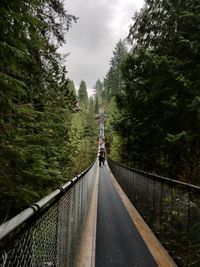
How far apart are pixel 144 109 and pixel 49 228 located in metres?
11.1

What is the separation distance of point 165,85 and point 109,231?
7052mm

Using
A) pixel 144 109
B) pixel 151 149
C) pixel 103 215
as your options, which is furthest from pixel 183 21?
pixel 103 215

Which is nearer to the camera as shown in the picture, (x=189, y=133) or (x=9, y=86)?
(x=9, y=86)

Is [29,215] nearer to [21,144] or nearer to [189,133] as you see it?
[21,144]

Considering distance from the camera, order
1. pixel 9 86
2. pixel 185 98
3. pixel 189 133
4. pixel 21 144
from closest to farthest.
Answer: pixel 9 86
pixel 21 144
pixel 189 133
pixel 185 98

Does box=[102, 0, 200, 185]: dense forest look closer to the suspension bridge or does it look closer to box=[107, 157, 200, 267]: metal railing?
the suspension bridge

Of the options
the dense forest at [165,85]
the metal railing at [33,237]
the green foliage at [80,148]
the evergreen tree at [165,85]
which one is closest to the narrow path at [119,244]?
the metal railing at [33,237]

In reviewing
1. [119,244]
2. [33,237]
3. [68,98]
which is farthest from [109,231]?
[68,98]

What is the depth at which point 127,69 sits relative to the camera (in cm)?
1356

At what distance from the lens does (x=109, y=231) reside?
7.11 metres

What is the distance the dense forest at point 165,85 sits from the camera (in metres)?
10.9

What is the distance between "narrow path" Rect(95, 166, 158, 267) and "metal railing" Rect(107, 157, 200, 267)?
1.46ft

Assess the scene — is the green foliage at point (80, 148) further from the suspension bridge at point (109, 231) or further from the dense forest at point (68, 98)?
the suspension bridge at point (109, 231)

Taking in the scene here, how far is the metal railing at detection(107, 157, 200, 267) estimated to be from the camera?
4.39 metres
